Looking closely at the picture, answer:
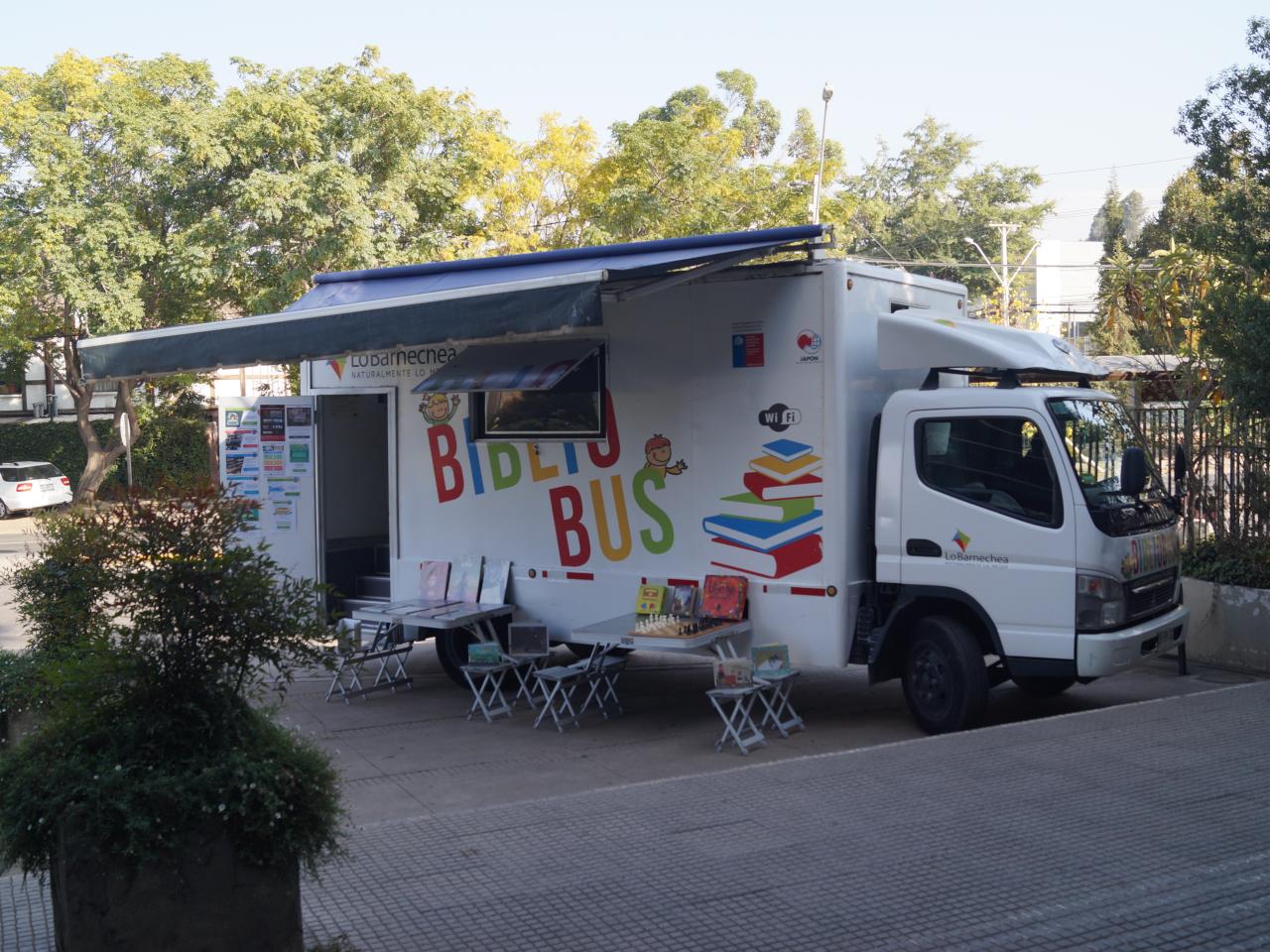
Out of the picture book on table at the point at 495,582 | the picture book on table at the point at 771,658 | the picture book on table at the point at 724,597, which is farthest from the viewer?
the picture book on table at the point at 495,582

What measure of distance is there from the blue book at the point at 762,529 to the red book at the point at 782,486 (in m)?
0.16

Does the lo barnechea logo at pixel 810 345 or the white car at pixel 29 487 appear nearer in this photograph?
the lo barnechea logo at pixel 810 345

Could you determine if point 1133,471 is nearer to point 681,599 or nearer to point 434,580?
point 681,599

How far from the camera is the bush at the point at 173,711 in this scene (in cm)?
391

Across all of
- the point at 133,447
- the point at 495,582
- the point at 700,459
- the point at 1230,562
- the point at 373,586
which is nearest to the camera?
the point at 700,459

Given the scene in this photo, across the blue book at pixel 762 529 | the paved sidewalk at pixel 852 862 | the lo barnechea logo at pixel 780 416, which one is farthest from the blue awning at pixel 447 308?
the paved sidewalk at pixel 852 862

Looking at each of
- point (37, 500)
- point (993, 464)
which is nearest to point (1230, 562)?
point (993, 464)

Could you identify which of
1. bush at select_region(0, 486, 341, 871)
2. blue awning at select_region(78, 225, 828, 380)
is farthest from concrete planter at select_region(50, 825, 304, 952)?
blue awning at select_region(78, 225, 828, 380)

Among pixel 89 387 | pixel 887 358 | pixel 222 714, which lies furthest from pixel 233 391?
pixel 222 714

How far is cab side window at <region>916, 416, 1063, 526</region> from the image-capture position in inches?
325

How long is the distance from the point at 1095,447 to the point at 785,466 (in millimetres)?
2113

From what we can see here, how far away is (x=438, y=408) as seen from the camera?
10.8 m

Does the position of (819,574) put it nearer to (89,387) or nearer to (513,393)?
(513,393)

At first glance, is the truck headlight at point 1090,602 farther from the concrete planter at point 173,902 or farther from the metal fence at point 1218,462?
the concrete planter at point 173,902
